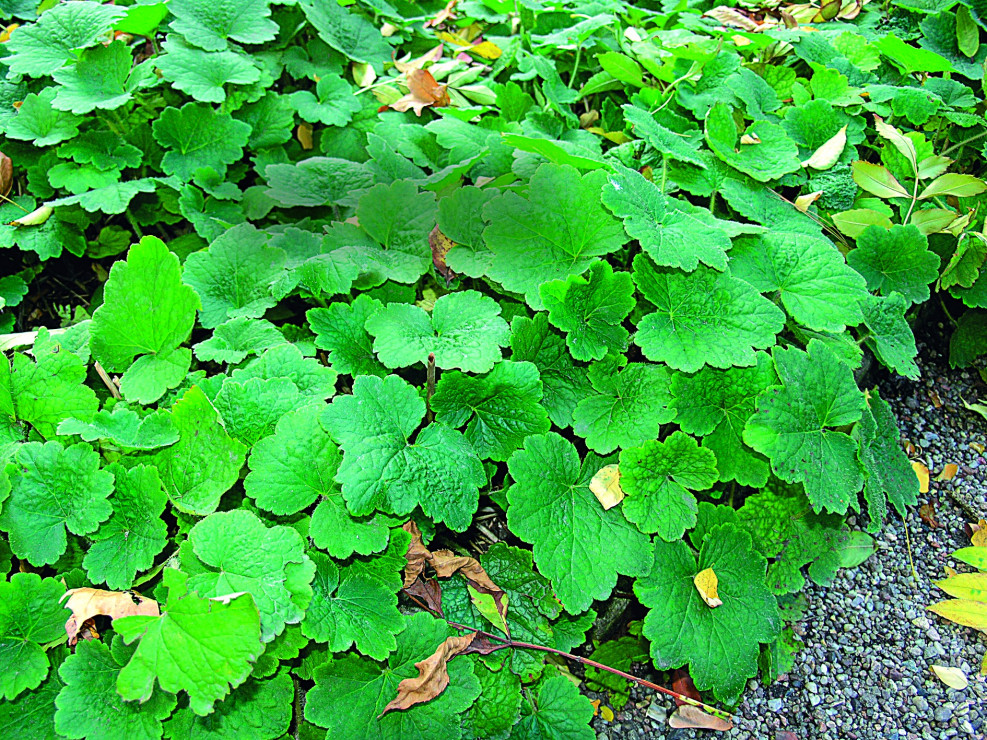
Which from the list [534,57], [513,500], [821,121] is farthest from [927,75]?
[513,500]

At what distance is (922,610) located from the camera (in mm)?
1737

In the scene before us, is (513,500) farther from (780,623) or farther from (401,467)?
(780,623)

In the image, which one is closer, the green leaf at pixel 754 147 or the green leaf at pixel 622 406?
the green leaf at pixel 622 406

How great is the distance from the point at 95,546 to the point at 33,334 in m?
0.80

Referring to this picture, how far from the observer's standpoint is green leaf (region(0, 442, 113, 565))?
126 centimetres

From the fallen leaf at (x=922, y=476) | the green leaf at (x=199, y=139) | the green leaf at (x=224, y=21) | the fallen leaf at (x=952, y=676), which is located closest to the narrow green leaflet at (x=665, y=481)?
the fallen leaf at (x=952, y=676)

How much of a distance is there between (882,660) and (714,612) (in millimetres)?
531

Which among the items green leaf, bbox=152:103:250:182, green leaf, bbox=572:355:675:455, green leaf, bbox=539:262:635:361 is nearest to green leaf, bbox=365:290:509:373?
green leaf, bbox=539:262:635:361

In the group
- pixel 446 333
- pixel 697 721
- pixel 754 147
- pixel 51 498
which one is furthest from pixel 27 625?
pixel 754 147

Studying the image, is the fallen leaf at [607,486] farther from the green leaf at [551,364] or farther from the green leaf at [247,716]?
the green leaf at [247,716]

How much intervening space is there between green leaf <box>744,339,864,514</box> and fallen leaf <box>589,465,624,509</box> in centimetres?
29

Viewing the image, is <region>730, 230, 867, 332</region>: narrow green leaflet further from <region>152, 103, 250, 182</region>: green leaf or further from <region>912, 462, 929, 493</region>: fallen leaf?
<region>152, 103, 250, 182</region>: green leaf

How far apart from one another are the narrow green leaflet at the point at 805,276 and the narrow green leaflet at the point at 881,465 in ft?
0.78

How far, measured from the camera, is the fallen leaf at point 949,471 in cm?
202
